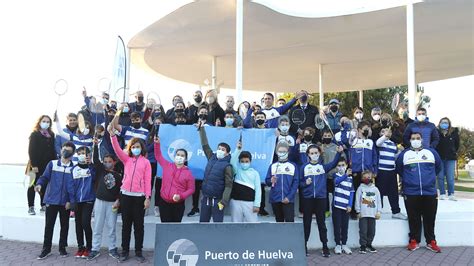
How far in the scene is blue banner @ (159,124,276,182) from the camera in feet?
24.3

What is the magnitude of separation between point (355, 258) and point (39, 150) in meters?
6.17

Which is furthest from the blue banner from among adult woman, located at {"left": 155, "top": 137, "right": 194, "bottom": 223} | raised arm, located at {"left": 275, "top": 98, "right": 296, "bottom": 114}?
adult woman, located at {"left": 155, "top": 137, "right": 194, "bottom": 223}

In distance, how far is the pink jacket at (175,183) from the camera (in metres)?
6.20

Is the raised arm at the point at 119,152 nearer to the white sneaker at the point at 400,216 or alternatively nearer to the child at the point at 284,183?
the child at the point at 284,183

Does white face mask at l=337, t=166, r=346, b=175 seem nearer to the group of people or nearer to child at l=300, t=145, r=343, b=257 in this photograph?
the group of people

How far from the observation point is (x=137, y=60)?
15516mm

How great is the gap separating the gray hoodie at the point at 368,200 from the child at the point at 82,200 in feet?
15.0

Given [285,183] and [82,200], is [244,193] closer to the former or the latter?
[285,183]

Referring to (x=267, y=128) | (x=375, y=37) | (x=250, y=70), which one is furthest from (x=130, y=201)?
(x=250, y=70)

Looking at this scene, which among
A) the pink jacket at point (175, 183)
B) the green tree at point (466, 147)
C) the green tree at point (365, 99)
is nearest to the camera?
the pink jacket at point (175, 183)

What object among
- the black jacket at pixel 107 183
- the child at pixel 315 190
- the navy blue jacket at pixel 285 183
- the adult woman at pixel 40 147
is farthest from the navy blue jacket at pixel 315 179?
the adult woman at pixel 40 147

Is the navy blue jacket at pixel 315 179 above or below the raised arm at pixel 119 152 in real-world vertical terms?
below

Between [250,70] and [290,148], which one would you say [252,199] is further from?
[250,70]

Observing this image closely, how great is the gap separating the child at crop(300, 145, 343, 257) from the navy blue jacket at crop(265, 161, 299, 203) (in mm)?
182
